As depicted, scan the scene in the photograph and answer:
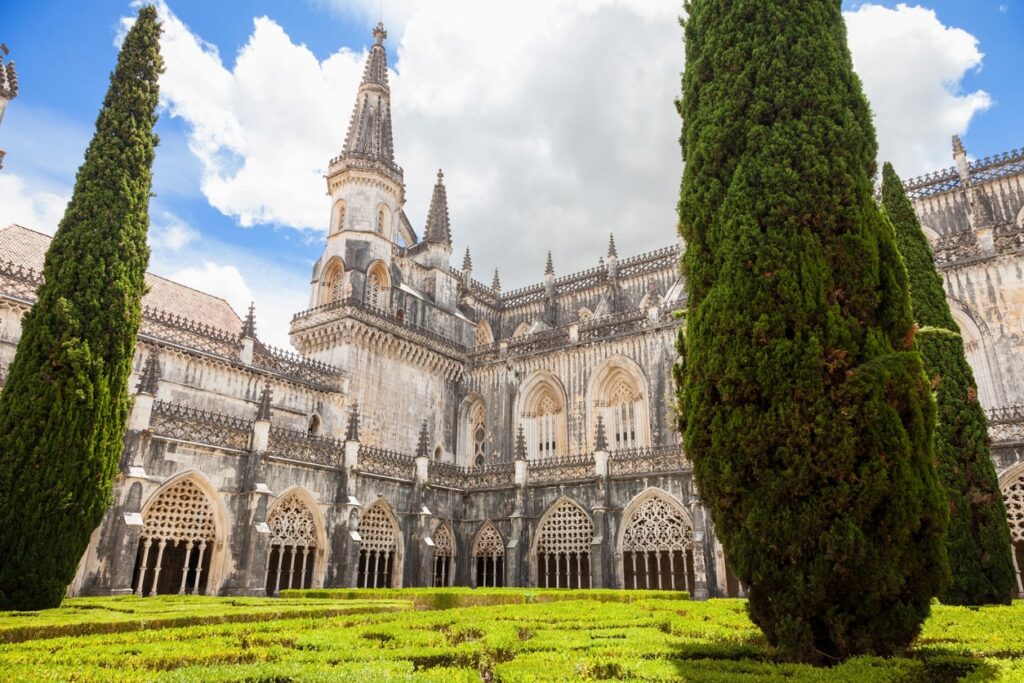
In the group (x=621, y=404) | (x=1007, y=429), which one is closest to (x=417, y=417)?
(x=621, y=404)

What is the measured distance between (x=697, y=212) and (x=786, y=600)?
5082 mm

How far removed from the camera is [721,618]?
35.5 feet

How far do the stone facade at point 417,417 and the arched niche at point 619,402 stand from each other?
0.10 meters

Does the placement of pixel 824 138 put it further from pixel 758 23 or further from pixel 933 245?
pixel 933 245

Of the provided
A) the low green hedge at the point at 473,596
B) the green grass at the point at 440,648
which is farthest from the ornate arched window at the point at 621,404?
the green grass at the point at 440,648

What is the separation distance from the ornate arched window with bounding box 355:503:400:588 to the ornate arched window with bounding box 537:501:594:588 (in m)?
5.41

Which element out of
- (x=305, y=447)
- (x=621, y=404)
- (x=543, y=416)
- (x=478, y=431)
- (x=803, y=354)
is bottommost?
(x=803, y=354)

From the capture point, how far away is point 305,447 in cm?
2111

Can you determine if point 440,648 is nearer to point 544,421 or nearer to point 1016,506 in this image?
point 1016,506

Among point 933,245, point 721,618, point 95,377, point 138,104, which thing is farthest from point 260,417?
point 933,245

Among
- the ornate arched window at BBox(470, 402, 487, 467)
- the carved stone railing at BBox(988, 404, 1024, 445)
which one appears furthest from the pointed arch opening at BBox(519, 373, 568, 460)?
the carved stone railing at BBox(988, 404, 1024, 445)

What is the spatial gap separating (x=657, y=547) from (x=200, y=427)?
14.7 metres

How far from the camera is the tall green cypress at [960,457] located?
14.3 m

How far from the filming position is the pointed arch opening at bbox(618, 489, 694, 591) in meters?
21.2
